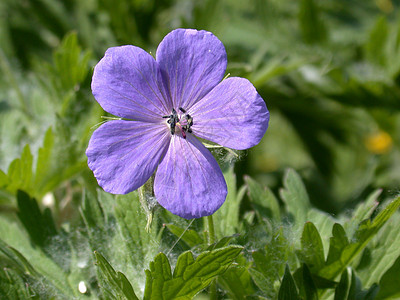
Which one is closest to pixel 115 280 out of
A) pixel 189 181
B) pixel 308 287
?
pixel 189 181

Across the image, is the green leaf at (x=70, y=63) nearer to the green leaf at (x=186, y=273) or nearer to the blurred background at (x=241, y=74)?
the blurred background at (x=241, y=74)

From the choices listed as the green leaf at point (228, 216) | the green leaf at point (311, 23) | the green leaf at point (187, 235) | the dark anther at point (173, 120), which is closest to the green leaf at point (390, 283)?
the green leaf at point (228, 216)

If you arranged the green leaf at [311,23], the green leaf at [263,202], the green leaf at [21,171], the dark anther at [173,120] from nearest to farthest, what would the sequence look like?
the dark anther at [173,120] < the green leaf at [263,202] < the green leaf at [21,171] < the green leaf at [311,23]

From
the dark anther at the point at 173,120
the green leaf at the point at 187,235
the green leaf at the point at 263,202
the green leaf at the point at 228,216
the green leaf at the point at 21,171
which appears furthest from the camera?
the green leaf at the point at 21,171

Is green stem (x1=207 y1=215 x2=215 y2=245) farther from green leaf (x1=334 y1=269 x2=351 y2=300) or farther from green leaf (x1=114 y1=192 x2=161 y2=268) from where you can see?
green leaf (x1=334 y1=269 x2=351 y2=300)

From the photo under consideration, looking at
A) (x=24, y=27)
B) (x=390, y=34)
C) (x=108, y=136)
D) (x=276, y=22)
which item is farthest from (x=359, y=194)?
(x=24, y=27)

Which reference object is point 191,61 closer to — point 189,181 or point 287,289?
point 189,181

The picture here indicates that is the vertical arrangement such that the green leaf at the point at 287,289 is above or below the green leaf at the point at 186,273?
below
